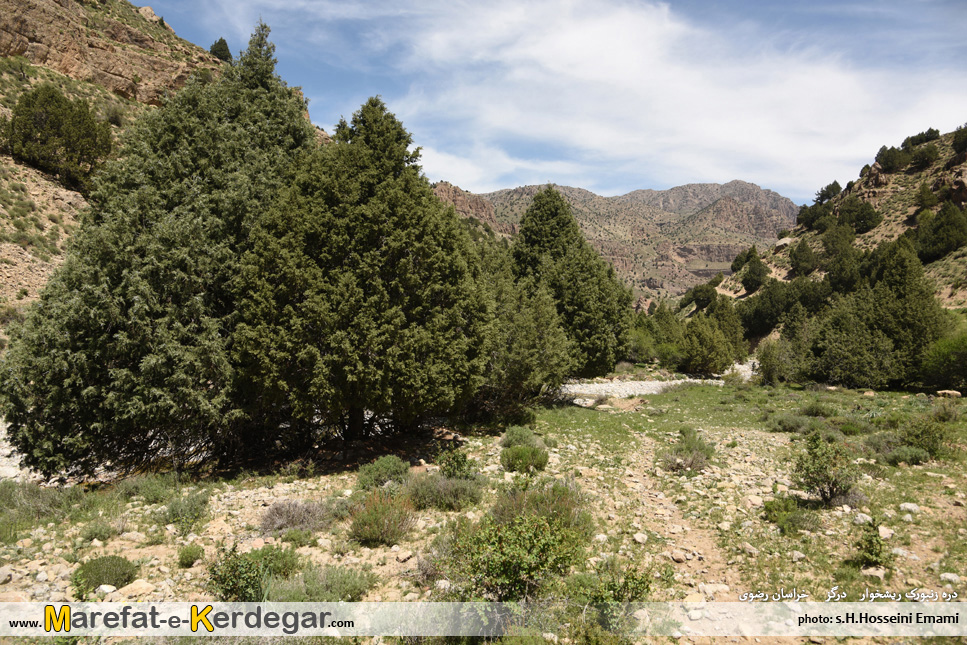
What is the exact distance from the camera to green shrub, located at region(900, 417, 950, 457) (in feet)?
36.1

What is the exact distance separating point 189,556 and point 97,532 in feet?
6.18

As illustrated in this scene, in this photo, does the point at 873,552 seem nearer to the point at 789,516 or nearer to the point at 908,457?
the point at 789,516

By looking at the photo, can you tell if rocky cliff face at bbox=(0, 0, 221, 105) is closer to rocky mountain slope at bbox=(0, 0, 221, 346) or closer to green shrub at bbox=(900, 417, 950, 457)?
rocky mountain slope at bbox=(0, 0, 221, 346)

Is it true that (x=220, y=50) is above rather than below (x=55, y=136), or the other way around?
above

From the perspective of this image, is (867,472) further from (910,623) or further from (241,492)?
(241,492)

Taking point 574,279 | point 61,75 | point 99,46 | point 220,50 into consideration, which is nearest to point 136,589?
point 574,279

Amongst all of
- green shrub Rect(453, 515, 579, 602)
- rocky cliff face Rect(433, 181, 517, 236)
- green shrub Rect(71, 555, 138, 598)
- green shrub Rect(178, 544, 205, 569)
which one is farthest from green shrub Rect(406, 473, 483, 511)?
rocky cliff face Rect(433, 181, 517, 236)

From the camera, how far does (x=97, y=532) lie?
6746mm

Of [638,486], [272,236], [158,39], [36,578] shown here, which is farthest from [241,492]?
[158,39]

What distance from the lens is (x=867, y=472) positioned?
33.1 feet

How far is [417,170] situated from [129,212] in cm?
682

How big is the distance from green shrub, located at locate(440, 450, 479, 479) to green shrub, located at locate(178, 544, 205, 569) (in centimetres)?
480

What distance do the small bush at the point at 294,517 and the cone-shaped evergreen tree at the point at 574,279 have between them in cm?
1538

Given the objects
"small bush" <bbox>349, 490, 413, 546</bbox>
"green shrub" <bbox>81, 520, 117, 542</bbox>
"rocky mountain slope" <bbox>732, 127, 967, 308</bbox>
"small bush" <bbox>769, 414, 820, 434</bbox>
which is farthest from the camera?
"rocky mountain slope" <bbox>732, 127, 967, 308</bbox>
